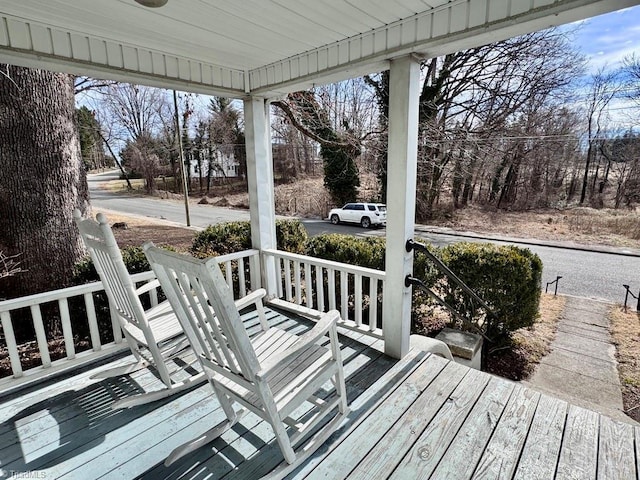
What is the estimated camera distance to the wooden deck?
5.14 feet

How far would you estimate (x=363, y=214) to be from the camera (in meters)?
8.93

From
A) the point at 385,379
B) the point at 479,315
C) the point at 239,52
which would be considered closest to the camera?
the point at 385,379

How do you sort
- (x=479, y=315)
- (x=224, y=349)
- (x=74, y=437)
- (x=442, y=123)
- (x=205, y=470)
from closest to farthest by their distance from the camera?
(x=224, y=349) < (x=205, y=470) < (x=74, y=437) < (x=479, y=315) < (x=442, y=123)

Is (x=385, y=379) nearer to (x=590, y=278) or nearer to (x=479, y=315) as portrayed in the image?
(x=479, y=315)

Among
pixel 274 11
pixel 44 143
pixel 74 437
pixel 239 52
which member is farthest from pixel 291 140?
pixel 74 437

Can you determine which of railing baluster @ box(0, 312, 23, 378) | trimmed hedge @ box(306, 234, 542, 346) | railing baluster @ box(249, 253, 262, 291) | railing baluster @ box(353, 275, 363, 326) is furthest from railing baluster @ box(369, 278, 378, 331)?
railing baluster @ box(0, 312, 23, 378)

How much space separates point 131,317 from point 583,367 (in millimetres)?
4875

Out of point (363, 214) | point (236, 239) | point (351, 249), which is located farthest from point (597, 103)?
point (236, 239)

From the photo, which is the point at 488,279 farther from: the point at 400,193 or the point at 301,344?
the point at 301,344

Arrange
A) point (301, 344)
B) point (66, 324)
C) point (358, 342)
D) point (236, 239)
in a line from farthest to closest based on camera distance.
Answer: point (236, 239), point (358, 342), point (66, 324), point (301, 344)

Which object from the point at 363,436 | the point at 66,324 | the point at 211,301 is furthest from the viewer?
the point at 66,324

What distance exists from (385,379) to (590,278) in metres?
6.72

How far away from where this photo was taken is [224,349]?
1460mm

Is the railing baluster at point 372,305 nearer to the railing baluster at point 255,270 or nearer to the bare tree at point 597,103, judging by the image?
the railing baluster at point 255,270
